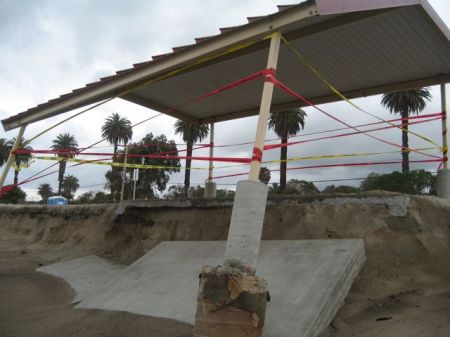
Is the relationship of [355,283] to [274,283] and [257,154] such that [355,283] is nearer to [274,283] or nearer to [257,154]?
[274,283]

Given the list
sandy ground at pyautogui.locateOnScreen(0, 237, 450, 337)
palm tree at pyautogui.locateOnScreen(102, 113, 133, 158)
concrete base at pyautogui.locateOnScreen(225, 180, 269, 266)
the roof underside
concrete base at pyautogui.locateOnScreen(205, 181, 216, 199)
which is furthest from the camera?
palm tree at pyautogui.locateOnScreen(102, 113, 133, 158)

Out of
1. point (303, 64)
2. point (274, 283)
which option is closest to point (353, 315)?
point (274, 283)

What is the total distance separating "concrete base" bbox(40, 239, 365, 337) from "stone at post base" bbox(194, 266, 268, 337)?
0.44m

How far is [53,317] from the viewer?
18.3 ft

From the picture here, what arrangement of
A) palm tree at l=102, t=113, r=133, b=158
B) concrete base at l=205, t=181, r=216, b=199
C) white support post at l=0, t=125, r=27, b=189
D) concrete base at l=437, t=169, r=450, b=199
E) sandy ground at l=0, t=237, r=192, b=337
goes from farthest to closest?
palm tree at l=102, t=113, r=133, b=158 → concrete base at l=205, t=181, r=216, b=199 → white support post at l=0, t=125, r=27, b=189 → concrete base at l=437, t=169, r=450, b=199 → sandy ground at l=0, t=237, r=192, b=337

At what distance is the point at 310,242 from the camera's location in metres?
5.82

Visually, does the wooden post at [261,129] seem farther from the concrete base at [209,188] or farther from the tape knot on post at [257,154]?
the concrete base at [209,188]

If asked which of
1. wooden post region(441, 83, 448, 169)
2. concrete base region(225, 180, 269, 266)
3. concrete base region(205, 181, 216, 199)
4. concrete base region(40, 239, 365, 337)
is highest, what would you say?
wooden post region(441, 83, 448, 169)

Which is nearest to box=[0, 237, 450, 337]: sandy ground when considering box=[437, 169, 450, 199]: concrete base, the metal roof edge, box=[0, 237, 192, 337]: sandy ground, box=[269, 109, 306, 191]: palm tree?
box=[0, 237, 192, 337]: sandy ground

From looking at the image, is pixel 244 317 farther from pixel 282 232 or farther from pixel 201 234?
pixel 201 234

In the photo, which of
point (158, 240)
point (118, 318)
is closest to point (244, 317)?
point (118, 318)

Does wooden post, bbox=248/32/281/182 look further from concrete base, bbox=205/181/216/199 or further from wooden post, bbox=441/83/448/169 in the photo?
concrete base, bbox=205/181/216/199

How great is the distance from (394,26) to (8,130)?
8.64m

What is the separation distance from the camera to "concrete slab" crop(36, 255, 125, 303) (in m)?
7.42
